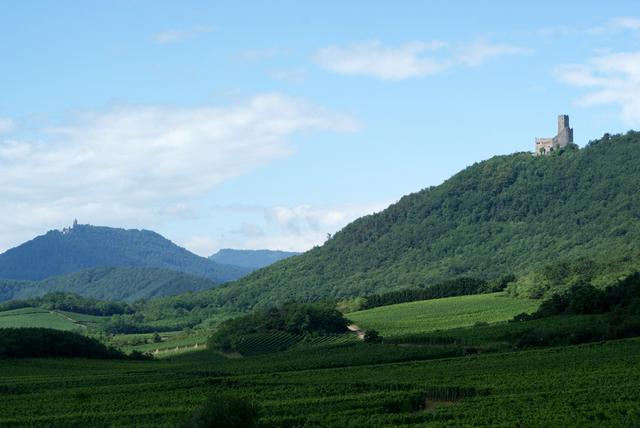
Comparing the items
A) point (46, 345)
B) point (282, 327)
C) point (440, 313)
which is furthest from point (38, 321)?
point (46, 345)

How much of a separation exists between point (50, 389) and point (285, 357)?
33247 millimetres

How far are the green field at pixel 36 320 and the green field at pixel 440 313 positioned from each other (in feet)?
186

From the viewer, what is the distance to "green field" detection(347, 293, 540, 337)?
12031 cm

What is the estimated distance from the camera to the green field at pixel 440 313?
395 ft

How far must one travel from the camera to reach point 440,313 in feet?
436

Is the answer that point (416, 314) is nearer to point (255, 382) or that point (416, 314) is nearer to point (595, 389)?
point (255, 382)

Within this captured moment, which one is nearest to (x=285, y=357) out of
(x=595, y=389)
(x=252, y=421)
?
(x=595, y=389)

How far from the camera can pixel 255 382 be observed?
228 ft

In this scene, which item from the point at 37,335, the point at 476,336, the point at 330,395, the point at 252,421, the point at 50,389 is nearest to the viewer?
Answer: the point at 252,421

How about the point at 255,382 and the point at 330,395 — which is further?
the point at 255,382

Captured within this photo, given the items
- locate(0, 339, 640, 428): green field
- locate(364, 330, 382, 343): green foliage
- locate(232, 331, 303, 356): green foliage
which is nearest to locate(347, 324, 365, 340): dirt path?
locate(364, 330, 382, 343): green foliage

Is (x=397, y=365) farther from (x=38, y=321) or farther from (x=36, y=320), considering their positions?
(x=36, y=320)

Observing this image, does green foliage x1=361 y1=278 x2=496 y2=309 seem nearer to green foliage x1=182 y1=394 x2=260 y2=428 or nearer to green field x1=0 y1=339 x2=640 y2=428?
green field x1=0 y1=339 x2=640 y2=428

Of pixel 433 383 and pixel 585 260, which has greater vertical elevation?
pixel 585 260
